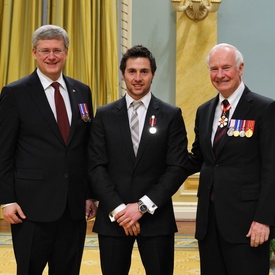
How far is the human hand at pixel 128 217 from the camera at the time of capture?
2.69 meters

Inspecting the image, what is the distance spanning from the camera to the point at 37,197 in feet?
9.20

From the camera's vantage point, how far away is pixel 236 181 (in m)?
2.63

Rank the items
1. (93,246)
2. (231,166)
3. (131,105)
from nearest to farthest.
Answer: (231,166)
(131,105)
(93,246)

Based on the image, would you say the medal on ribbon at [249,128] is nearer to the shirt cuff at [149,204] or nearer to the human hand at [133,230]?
the shirt cuff at [149,204]

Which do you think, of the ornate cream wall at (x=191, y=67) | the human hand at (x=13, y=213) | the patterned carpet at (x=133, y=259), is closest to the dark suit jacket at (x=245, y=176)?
the human hand at (x=13, y=213)

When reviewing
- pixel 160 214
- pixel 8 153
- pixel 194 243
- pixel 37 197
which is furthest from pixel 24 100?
pixel 194 243

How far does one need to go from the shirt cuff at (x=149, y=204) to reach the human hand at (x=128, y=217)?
0.06 metres

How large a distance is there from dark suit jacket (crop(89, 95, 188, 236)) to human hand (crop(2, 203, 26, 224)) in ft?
1.36

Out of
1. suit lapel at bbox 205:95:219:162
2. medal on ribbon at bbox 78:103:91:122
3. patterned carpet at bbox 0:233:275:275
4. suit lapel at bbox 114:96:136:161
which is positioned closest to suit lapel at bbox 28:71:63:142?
medal on ribbon at bbox 78:103:91:122

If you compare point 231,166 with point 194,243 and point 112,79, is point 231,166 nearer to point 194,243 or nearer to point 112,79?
point 194,243

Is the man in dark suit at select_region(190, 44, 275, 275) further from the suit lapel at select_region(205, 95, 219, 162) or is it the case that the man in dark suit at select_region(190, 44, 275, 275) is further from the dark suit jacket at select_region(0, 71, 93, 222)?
the dark suit jacket at select_region(0, 71, 93, 222)

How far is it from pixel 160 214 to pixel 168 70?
3.34 meters

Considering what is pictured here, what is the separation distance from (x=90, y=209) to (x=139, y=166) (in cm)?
49

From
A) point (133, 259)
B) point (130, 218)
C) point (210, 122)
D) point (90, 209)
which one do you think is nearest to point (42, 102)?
point (90, 209)
